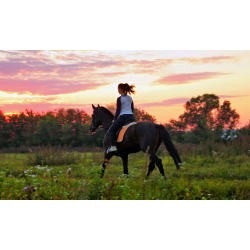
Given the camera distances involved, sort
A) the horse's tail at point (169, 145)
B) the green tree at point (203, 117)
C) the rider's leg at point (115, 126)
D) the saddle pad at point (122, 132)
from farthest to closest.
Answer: the green tree at point (203, 117)
the rider's leg at point (115, 126)
the saddle pad at point (122, 132)
the horse's tail at point (169, 145)

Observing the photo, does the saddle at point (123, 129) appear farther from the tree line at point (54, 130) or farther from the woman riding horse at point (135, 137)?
the tree line at point (54, 130)

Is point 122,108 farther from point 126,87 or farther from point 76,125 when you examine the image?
point 76,125

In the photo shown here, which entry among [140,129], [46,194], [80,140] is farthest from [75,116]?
[46,194]

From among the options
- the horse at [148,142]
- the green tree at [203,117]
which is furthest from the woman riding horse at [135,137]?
the green tree at [203,117]

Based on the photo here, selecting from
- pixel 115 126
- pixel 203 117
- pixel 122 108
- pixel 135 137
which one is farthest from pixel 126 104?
pixel 203 117

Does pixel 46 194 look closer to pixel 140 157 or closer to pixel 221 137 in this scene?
pixel 140 157

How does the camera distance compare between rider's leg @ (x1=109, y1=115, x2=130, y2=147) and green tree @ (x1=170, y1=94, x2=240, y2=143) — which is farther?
green tree @ (x1=170, y1=94, x2=240, y2=143)

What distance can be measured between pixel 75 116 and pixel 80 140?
3.01 metres

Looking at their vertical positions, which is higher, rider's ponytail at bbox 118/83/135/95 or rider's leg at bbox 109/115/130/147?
rider's ponytail at bbox 118/83/135/95

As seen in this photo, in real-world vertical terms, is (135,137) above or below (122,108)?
below

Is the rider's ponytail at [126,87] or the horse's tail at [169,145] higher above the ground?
the rider's ponytail at [126,87]

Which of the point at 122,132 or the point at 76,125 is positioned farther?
the point at 76,125

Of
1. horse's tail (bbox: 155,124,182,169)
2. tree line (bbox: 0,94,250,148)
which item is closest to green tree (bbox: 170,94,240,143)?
tree line (bbox: 0,94,250,148)

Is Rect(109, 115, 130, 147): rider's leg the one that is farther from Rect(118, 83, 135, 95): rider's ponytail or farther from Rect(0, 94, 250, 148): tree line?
Rect(0, 94, 250, 148): tree line
